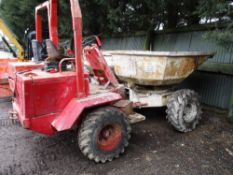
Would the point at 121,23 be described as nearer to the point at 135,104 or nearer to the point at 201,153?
the point at 135,104

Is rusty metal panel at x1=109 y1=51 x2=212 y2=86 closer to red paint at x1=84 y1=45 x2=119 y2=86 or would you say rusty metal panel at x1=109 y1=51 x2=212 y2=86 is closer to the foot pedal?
red paint at x1=84 y1=45 x2=119 y2=86

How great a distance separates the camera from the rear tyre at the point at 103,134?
110 inches

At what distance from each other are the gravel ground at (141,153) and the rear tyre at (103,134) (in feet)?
0.49

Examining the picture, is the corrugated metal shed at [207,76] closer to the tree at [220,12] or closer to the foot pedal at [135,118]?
the tree at [220,12]

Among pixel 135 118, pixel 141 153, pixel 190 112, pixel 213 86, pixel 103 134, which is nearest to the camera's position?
pixel 103 134

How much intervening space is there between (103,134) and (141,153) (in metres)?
0.65

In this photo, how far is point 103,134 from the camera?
120 inches

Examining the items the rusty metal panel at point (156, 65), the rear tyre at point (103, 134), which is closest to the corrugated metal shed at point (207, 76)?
the rusty metal panel at point (156, 65)

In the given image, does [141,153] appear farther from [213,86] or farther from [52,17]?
[213,86]

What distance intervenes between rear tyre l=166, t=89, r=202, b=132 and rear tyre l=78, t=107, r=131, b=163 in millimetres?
1008

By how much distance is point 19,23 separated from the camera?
1152 centimetres

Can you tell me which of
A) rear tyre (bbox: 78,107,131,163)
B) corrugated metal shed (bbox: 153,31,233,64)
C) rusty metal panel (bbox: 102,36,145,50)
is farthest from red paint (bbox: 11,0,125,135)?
rusty metal panel (bbox: 102,36,145,50)

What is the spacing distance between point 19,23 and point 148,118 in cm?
972

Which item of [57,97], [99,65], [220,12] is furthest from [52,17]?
[220,12]
